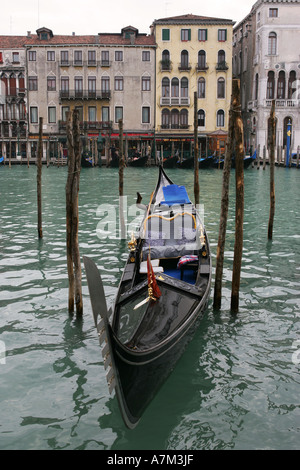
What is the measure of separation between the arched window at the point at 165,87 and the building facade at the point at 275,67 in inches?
192

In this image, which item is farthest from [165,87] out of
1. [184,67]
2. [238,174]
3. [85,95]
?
[238,174]

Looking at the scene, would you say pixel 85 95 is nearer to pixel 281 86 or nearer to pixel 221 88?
pixel 221 88

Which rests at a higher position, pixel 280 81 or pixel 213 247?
pixel 280 81

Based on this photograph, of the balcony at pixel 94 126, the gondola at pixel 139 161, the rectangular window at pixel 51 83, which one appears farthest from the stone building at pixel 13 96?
the gondola at pixel 139 161

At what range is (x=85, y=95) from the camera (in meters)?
30.4

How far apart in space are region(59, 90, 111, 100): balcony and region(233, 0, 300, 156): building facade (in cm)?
853

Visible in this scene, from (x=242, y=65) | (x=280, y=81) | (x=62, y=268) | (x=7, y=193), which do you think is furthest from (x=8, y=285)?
(x=242, y=65)

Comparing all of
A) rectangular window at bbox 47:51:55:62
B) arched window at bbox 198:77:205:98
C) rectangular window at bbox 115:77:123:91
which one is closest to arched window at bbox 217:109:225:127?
arched window at bbox 198:77:205:98

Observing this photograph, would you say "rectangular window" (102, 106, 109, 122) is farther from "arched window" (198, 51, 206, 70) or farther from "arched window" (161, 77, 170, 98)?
"arched window" (198, 51, 206, 70)

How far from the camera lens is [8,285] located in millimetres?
6125

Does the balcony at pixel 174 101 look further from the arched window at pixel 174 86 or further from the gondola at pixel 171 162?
the gondola at pixel 171 162

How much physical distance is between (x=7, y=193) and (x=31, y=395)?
1284cm

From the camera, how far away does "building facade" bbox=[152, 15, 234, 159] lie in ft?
98.2
